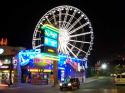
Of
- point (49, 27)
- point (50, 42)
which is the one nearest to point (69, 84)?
point (50, 42)

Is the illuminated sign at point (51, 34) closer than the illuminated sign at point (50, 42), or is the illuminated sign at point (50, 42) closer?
the illuminated sign at point (50, 42)

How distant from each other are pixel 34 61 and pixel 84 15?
45.5 ft

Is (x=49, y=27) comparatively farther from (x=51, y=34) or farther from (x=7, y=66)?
(x=7, y=66)

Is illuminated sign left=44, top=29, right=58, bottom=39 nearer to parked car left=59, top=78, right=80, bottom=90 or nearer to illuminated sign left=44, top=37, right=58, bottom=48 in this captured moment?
illuminated sign left=44, top=37, right=58, bottom=48

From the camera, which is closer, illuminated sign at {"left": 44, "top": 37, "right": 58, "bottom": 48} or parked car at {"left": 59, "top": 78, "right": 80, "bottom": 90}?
parked car at {"left": 59, "top": 78, "right": 80, "bottom": 90}

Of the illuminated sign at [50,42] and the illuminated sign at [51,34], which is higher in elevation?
the illuminated sign at [51,34]

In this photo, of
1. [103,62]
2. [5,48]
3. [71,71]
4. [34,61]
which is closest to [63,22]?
[34,61]

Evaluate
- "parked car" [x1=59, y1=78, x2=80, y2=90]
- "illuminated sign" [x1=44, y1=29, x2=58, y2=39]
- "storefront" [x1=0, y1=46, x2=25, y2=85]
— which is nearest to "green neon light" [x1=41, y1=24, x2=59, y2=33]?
"illuminated sign" [x1=44, y1=29, x2=58, y2=39]

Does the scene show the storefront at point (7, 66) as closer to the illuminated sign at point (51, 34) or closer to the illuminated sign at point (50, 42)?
the illuminated sign at point (50, 42)

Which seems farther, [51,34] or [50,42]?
[51,34]

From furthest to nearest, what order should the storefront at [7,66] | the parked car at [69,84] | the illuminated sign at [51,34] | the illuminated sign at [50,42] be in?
the storefront at [7,66] → the illuminated sign at [51,34] → the illuminated sign at [50,42] → the parked car at [69,84]

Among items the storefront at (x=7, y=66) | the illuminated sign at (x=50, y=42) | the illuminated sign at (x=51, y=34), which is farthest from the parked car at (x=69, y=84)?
the storefront at (x=7, y=66)

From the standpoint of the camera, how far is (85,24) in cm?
6238

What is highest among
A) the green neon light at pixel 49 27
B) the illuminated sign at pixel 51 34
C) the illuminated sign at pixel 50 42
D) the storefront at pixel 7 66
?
the green neon light at pixel 49 27
